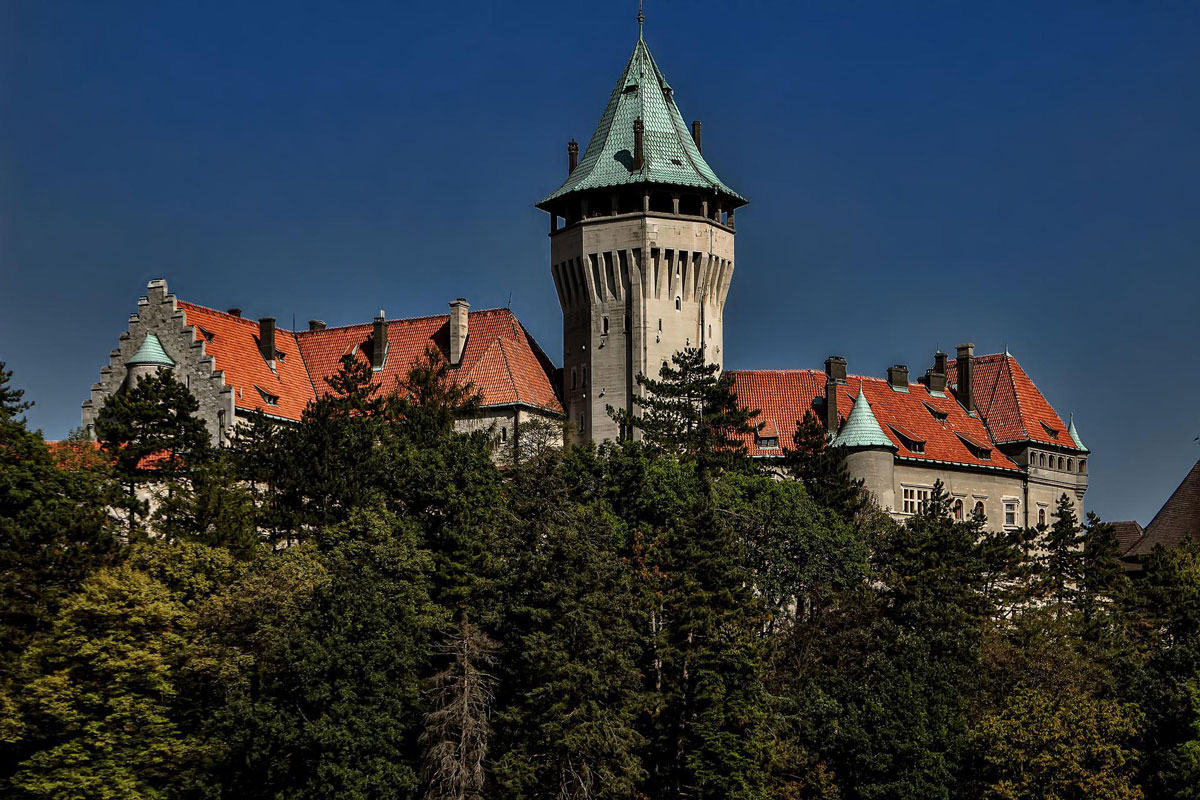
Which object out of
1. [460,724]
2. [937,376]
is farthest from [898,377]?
[460,724]

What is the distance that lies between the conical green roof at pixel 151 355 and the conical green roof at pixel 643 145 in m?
A: 18.5

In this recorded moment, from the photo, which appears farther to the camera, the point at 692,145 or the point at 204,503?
the point at 692,145

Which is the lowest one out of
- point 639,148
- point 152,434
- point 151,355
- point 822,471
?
point 152,434

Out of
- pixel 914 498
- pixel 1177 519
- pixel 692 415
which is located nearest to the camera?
pixel 692 415

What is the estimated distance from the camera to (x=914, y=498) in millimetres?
99125

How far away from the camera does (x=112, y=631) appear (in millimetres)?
64812

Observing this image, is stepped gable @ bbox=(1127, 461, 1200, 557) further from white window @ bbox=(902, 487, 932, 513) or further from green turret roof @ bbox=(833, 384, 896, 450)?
green turret roof @ bbox=(833, 384, 896, 450)

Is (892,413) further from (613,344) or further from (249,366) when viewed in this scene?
(249,366)

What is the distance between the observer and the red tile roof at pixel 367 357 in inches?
3740

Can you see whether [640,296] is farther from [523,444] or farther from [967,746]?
[967,746]

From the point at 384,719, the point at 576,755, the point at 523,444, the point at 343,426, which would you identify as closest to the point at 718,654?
the point at 576,755

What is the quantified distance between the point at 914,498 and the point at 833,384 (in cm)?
665

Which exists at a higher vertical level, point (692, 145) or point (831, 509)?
point (692, 145)

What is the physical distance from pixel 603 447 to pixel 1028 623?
1738 cm
